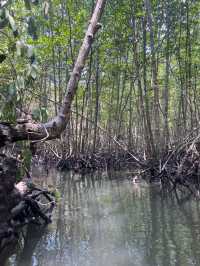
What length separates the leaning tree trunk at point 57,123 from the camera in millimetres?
3410

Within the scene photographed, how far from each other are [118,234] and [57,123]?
86.1 inches

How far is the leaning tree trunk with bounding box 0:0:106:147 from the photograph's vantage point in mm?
3410

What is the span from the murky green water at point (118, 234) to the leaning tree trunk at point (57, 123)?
1409 millimetres

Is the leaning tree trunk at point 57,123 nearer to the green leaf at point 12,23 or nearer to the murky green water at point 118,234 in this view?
the green leaf at point 12,23

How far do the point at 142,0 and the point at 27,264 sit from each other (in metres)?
7.05

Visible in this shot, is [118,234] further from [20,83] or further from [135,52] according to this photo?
[135,52]

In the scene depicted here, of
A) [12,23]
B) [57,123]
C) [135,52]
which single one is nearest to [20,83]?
[12,23]

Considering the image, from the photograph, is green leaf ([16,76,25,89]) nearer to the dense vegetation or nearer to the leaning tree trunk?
the leaning tree trunk

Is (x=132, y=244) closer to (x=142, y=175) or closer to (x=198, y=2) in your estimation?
(x=142, y=175)

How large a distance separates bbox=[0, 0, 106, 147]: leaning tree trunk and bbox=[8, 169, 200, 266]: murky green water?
4.62ft

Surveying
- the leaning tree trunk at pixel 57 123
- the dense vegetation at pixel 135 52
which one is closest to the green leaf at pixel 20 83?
the leaning tree trunk at pixel 57 123

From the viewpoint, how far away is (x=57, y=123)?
357 cm

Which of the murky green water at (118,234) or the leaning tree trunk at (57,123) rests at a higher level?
the leaning tree trunk at (57,123)

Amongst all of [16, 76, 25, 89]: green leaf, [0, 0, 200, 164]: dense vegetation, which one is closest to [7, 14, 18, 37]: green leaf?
[16, 76, 25, 89]: green leaf
